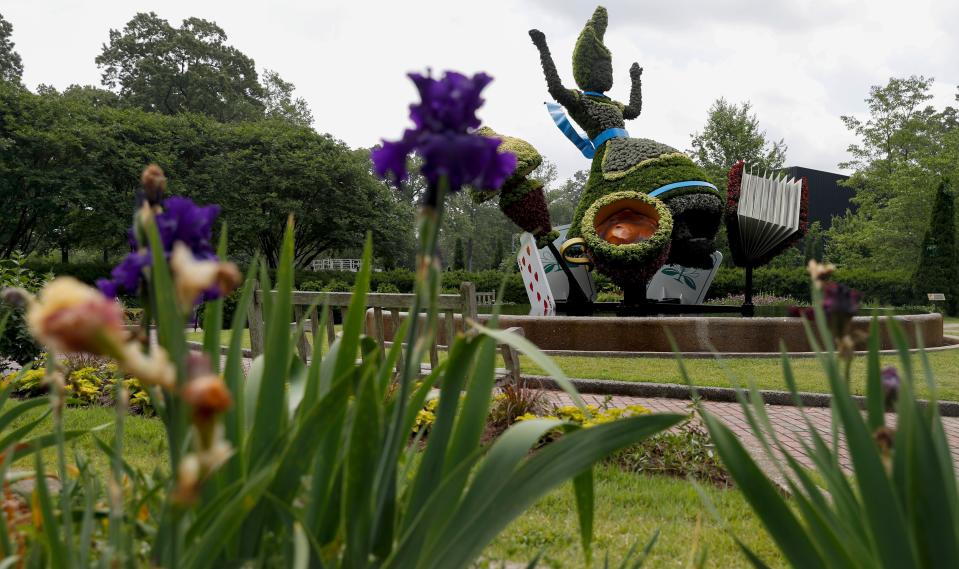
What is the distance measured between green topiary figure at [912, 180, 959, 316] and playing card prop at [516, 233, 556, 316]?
17.7 meters

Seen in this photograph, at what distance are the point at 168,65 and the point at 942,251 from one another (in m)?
36.8

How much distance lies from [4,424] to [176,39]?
127 feet

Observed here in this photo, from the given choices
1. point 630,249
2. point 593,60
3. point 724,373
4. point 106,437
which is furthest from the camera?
point 593,60

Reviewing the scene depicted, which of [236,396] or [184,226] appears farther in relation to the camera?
[236,396]

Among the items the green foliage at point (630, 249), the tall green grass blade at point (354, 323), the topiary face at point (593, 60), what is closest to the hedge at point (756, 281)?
the topiary face at point (593, 60)

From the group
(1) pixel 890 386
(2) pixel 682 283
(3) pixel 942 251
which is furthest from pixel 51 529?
(3) pixel 942 251

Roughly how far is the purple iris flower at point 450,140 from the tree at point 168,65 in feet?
124

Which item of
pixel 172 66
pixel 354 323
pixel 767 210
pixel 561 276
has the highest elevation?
pixel 172 66

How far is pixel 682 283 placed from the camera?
52.1 feet

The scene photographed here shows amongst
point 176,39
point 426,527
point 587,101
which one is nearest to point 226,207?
point 176,39

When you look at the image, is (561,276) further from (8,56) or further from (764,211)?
(8,56)

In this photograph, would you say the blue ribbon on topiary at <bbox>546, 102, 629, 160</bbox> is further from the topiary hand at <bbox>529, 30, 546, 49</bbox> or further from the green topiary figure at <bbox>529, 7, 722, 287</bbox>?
the topiary hand at <bbox>529, 30, 546, 49</bbox>

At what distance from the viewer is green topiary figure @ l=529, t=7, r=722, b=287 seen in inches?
457

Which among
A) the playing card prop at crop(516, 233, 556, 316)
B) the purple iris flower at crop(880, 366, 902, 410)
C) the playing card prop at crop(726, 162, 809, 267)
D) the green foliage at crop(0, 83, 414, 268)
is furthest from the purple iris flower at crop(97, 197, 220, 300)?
the green foliage at crop(0, 83, 414, 268)
